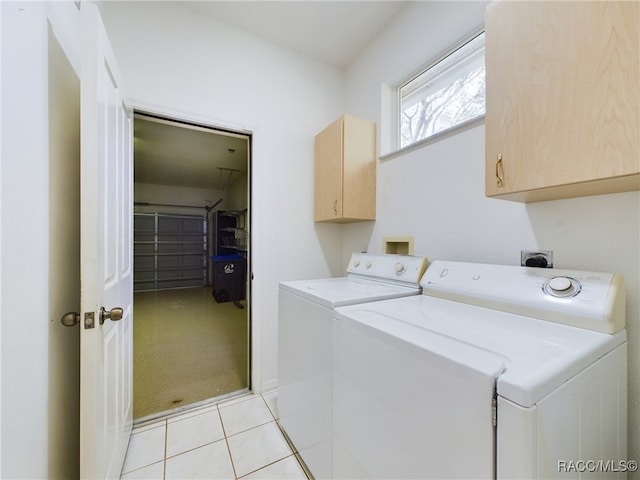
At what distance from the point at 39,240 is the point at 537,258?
185 centimetres

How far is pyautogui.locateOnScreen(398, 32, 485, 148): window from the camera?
5.04 feet

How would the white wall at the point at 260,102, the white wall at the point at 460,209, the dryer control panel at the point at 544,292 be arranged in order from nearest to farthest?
the dryer control panel at the point at 544,292 → the white wall at the point at 460,209 → the white wall at the point at 260,102

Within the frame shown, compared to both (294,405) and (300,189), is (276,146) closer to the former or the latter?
(300,189)

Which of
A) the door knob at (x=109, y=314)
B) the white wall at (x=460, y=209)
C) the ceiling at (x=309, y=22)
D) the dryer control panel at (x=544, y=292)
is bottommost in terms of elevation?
the door knob at (x=109, y=314)

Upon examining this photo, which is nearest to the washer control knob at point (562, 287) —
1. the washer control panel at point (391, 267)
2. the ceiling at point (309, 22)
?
the washer control panel at point (391, 267)

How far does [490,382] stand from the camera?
55 cm

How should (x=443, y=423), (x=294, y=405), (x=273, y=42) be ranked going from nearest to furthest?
(x=443, y=423)
(x=294, y=405)
(x=273, y=42)

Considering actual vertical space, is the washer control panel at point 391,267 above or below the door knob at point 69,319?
above

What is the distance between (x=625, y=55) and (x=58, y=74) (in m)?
1.77

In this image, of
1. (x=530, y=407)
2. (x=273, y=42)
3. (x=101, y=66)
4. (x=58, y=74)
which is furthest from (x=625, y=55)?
(x=273, y=42)

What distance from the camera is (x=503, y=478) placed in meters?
0.53

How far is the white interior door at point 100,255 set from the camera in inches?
35.2

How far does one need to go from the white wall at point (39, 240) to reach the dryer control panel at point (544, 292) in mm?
1523
